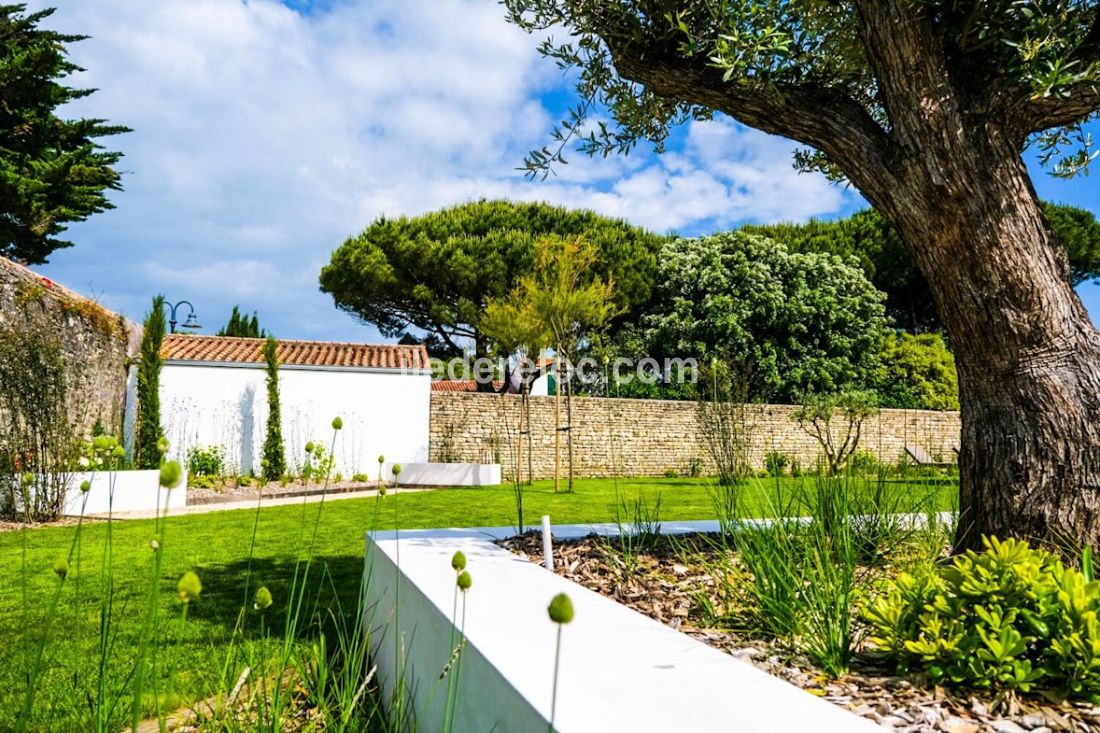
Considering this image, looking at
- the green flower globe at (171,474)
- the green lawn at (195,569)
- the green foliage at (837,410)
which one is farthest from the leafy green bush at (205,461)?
the green flower globe at (171,474)

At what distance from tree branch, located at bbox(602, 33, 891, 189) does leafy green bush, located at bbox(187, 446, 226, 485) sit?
539 inches

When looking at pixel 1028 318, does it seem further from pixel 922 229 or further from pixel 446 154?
pixel 446 154

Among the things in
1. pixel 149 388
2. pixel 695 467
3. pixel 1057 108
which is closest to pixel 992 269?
pixel 1057 108

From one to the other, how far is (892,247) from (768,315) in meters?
7.51

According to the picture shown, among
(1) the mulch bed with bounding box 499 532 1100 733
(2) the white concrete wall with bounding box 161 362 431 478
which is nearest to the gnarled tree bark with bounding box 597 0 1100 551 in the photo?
(1) the mulch bed with bounding box 499 532 1100 733

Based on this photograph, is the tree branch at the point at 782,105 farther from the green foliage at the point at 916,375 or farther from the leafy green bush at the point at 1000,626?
the green foliage at the point at 916,375

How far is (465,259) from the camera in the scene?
21516 mm

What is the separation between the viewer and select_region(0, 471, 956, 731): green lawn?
2.95 m

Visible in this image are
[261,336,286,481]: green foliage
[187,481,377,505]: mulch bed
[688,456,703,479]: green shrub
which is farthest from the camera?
[688,456,703,479]: green shrub

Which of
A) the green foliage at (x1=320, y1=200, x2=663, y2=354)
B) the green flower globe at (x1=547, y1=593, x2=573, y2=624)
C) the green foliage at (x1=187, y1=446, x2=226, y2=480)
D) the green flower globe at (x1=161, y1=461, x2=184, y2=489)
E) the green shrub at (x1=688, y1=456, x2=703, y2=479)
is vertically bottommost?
the green shrub at (x1=688, y1=456, x2=703, y2=479)

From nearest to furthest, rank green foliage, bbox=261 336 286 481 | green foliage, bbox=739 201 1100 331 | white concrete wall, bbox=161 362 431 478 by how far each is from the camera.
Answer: green foliage, bbox=261 336 286 481, white concrete wall, bbox=161 362 431 478, green foliage, bbox=739 201 1100 331

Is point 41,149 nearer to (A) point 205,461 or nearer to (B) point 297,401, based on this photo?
(B) point 297,401

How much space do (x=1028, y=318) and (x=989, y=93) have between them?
1064 mm

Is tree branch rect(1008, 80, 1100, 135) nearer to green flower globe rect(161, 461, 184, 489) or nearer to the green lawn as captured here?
the green lawn
